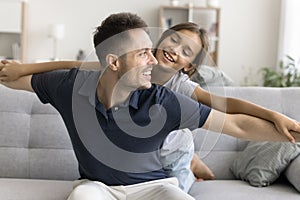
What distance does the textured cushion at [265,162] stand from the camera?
207 cm

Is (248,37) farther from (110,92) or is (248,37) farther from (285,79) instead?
(110,92)

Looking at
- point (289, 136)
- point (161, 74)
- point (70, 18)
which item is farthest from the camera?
point (70, 18)

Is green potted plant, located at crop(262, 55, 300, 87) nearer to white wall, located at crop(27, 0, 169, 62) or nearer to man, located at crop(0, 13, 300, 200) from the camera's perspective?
white wall, located at crop(27, 0, 169, 62)

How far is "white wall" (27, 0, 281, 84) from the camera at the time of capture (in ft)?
18.4

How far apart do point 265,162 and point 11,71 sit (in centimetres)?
113

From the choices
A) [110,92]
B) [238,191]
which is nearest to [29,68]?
[110,92]

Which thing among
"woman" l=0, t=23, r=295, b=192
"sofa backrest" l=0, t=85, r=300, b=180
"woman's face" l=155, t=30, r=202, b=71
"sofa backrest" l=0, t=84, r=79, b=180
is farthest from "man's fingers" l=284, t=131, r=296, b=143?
"sofa backrest" l=0, t=84, r=79, b=180

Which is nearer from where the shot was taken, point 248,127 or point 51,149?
point 248,127

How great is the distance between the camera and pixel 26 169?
7.06ft

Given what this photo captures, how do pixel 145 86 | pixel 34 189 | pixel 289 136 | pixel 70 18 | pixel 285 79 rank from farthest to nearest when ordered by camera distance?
pixel 70 18, pixel 285 79, pixel 34 189, pixel 145 86, pixel 289 136

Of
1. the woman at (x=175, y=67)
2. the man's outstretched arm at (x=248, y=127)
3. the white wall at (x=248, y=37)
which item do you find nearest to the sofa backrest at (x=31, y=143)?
the woman at (x=175, y=67)

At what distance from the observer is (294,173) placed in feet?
6.56

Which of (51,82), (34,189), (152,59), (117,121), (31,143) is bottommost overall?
(34,189)

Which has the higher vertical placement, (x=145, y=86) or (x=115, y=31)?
(x=115, y=31)
